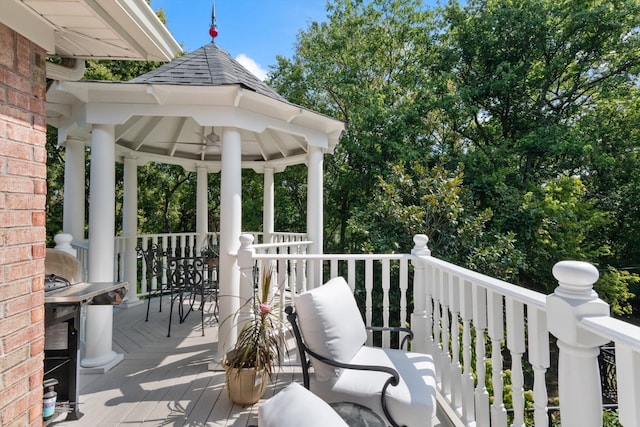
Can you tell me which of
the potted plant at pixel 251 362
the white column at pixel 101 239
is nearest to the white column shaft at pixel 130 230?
the white column at pixel 101 239

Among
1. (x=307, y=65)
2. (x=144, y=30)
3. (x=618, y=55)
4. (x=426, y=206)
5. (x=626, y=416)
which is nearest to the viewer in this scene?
(x=626, y=416)

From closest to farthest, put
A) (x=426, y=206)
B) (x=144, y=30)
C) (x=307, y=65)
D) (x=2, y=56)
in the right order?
(x=2, y=56), (x=144, y=30), (x=426, y=206), (x=307, y=65)

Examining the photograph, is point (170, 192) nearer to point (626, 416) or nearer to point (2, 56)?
point (2, 56)

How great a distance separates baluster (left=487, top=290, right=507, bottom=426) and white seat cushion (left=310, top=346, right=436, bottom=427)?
0.32 m

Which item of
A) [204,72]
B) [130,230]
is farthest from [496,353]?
[130,230]

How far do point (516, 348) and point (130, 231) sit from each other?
6056mm

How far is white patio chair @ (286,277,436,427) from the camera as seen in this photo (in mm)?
1930

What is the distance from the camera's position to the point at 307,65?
1237 cm

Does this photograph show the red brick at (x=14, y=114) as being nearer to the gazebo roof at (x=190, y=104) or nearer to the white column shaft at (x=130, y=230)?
the gazebo roof at (x=190, y=104)

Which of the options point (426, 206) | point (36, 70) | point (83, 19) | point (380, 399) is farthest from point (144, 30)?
point (426, 206)

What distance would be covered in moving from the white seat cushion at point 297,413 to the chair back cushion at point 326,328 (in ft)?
3.69

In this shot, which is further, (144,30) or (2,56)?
(144,30)

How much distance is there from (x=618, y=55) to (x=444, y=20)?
4960 mm

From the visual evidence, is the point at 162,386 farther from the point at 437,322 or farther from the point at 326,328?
the point at 437,322
